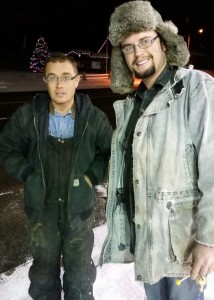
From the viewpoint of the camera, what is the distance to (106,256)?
2.13 m

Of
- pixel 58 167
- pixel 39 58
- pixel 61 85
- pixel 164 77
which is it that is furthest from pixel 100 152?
pixel 39 58

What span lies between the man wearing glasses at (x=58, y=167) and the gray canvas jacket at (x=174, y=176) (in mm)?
714

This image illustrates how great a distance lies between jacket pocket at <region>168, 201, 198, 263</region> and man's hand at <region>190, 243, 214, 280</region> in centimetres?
9

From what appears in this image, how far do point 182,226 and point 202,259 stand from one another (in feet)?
0.63

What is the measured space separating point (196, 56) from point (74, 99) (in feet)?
165

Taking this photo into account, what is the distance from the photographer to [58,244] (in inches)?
97.4

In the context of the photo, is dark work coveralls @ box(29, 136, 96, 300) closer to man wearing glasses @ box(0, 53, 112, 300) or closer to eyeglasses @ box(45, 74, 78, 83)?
man wearing glasses @ box(0, 53, 112, 300)

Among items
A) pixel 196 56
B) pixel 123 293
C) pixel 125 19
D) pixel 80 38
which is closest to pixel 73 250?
pixel 123 293

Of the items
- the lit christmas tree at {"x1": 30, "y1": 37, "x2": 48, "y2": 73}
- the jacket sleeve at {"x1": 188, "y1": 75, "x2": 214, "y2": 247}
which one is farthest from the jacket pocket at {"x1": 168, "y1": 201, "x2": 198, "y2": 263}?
the lit christmas tree at {"x1": 30, "y1": 37, "x2": 48, "y2": 73}

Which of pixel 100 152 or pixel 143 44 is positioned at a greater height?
pixel 143 44

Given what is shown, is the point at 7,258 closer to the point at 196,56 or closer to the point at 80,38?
the point at 80,38

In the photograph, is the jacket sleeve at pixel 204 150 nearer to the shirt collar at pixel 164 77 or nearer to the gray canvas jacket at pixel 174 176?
the gray canvas jacket at pixel 174 176

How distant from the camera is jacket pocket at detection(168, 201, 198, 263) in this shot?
1653 millimetres

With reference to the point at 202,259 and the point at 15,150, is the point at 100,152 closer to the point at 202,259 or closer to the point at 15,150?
the point at 15,150
